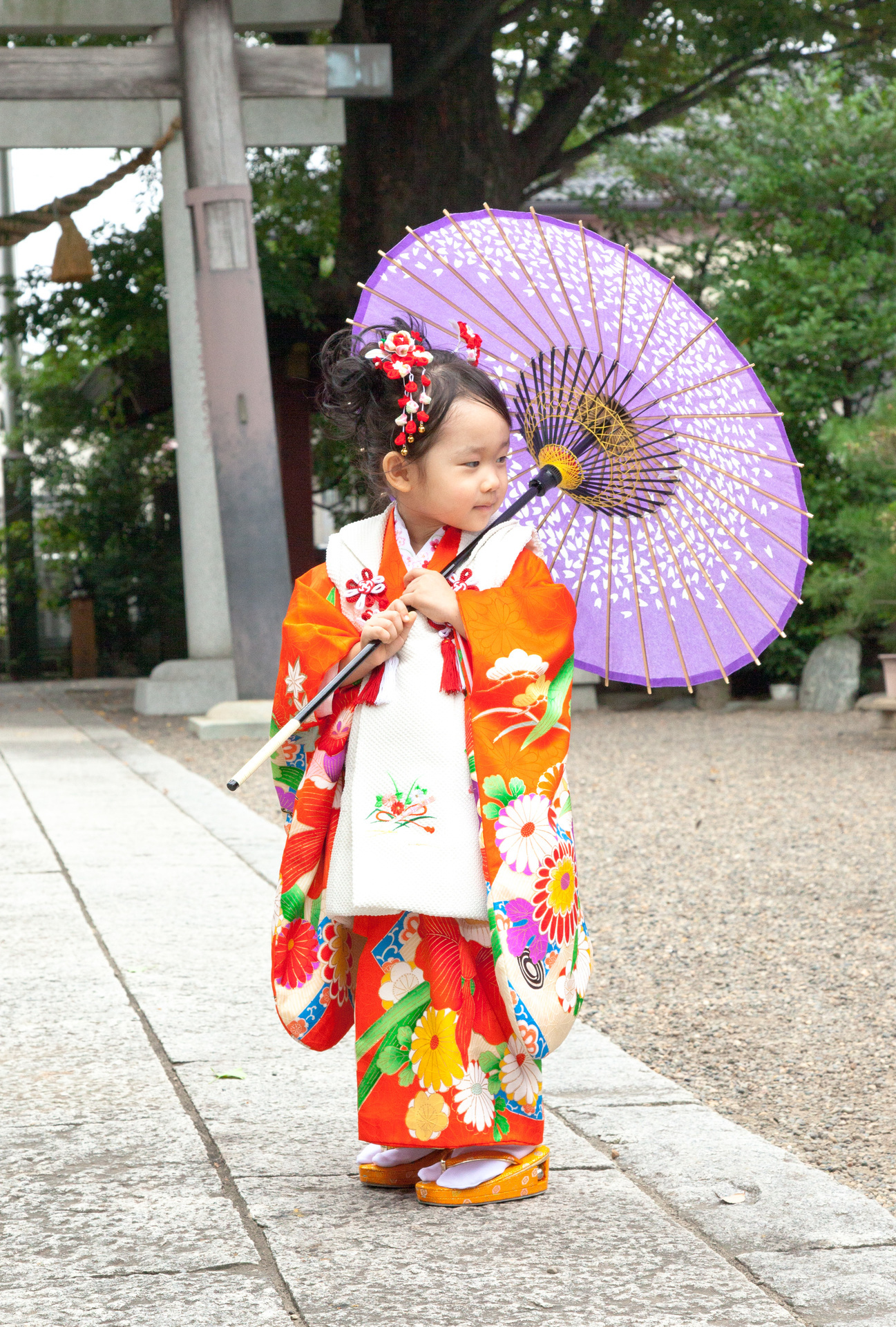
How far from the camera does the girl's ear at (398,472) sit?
7.20 ft

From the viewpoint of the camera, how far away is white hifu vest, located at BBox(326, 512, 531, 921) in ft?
6.79

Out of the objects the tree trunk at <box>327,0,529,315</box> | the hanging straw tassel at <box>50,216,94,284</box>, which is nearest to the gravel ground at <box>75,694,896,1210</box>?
the hanging straw tassel at <box>50,216,94,284</box>

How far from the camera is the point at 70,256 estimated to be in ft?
28.8

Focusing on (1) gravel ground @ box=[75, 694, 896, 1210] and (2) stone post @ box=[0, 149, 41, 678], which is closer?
(1) gravel ground @ box=[75, 694, 896, 1210]

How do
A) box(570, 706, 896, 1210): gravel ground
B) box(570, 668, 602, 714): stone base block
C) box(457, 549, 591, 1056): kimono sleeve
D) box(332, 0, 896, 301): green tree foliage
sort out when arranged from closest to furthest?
box(457, 549, 591, 1056): kimono sleeve < box(570, 706, 896, 1210): gravel ground < box(332, 0, 896, 301): green tree foliage < box(570, 668, 602, 714): stone base block

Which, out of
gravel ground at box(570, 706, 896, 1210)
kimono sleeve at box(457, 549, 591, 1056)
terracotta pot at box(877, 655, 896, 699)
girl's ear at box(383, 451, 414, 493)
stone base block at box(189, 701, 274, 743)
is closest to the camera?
kimono sleeve at box(457, 549, 591, 1056)

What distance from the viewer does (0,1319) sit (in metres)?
1.72

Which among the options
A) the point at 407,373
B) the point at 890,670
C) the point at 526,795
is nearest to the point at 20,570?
the point at 890,670

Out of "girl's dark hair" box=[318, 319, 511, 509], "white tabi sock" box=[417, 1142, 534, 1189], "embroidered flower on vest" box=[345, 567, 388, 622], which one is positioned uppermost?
"girl's dark hair" box=[318, 319, 511, 509]

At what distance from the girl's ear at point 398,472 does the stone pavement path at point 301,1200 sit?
1.06 metres

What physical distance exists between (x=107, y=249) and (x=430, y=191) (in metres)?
2.51

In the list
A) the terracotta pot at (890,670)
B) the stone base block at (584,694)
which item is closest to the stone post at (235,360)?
the stone base block at (584,694)

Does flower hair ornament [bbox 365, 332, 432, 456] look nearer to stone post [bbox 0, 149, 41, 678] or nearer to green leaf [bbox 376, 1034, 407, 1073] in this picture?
green leaf [bbox 376, 1034, 407, 1073]

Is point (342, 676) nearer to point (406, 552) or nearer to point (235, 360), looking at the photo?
point (406, 552)
